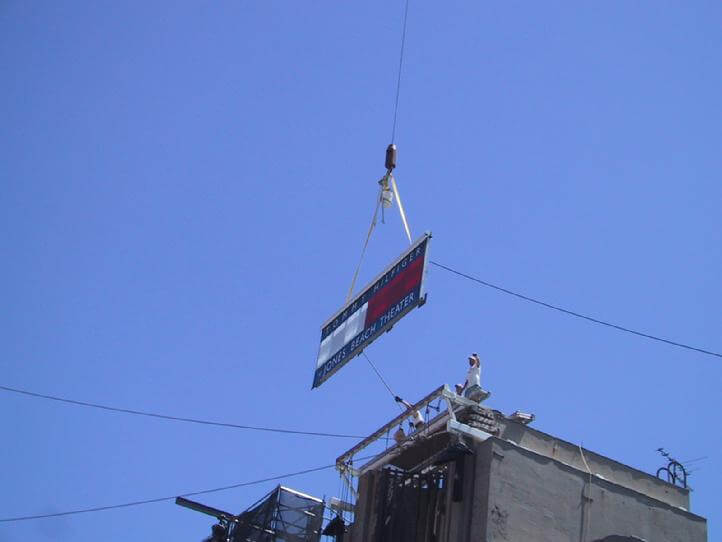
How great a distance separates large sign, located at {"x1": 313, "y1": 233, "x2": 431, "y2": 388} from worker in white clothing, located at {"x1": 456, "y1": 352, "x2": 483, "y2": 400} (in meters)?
3.13

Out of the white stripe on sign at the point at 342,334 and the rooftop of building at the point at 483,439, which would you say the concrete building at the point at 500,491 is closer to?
the rooftop of building at the point at 483,439

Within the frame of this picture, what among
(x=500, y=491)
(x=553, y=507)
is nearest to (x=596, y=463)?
(x=553, y=507)

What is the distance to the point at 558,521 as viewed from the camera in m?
28.4

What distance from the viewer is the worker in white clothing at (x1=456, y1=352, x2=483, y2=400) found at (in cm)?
2973

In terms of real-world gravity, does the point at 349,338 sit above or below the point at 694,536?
above

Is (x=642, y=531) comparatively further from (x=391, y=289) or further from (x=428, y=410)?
(x=391, y=289)

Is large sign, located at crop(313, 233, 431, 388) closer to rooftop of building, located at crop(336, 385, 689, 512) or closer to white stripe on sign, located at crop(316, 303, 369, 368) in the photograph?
white stripe on sign, located at crop(316, 303, 369, 368)

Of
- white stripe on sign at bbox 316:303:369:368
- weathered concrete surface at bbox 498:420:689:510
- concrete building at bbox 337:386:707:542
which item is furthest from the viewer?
weathered concrete surface at bbox 498:420:689:510

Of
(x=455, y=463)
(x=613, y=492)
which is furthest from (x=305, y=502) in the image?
(x=613, y=492)

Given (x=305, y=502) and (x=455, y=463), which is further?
(x=305, y=502)

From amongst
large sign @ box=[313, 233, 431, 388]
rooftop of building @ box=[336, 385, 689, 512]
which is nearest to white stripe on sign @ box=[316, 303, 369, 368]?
large sign @ box=[313, 233, 431, 388]

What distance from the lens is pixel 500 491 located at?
91.0ft

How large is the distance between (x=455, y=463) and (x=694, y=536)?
655cm

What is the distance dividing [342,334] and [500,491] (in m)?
5.15
